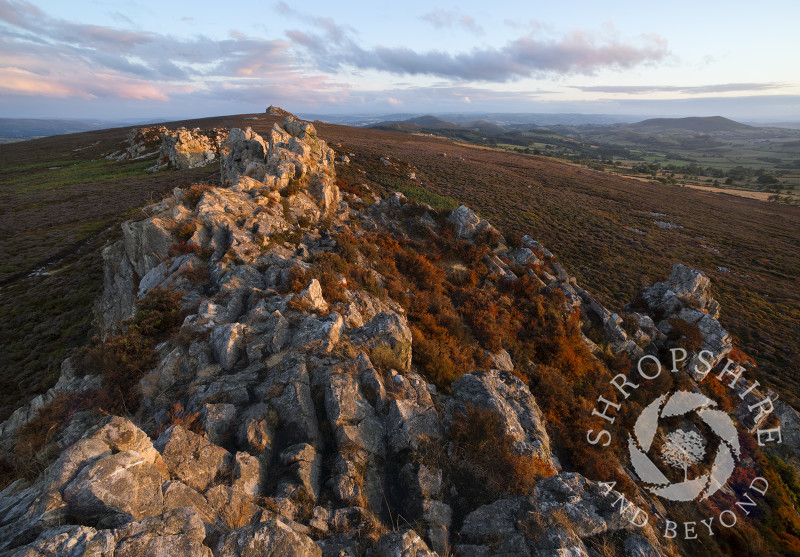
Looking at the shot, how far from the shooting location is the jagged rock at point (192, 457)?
7352 millimetres

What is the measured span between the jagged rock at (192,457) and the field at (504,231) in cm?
1576

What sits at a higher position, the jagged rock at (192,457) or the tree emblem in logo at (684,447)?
the jagged rock at (192,457)

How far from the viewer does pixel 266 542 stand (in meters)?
5.85

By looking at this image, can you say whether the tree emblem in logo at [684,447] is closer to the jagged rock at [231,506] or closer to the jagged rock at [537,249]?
the jagged rock at [537,249]

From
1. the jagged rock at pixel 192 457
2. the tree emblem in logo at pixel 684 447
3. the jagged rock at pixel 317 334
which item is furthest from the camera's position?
the tree emblem in logo at pixel 684 447

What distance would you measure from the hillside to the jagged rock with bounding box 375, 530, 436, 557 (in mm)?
43

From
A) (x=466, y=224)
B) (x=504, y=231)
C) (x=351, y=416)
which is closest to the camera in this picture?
(x=351, y=416)

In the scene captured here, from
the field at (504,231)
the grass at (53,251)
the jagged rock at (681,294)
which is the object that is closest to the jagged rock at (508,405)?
the jagged rock at (681,294)

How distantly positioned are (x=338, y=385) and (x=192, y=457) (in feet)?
13.3

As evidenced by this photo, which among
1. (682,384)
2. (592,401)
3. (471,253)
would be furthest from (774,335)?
(471,253)

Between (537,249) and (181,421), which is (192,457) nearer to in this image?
(181,421)

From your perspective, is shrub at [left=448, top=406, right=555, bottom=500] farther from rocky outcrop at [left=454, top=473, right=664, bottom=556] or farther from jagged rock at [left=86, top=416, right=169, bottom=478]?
jagged rock at [left=86, top=416, right=169, bottom=478]

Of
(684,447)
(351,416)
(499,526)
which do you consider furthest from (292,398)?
(684,447)

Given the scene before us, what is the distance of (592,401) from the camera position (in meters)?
17.0
